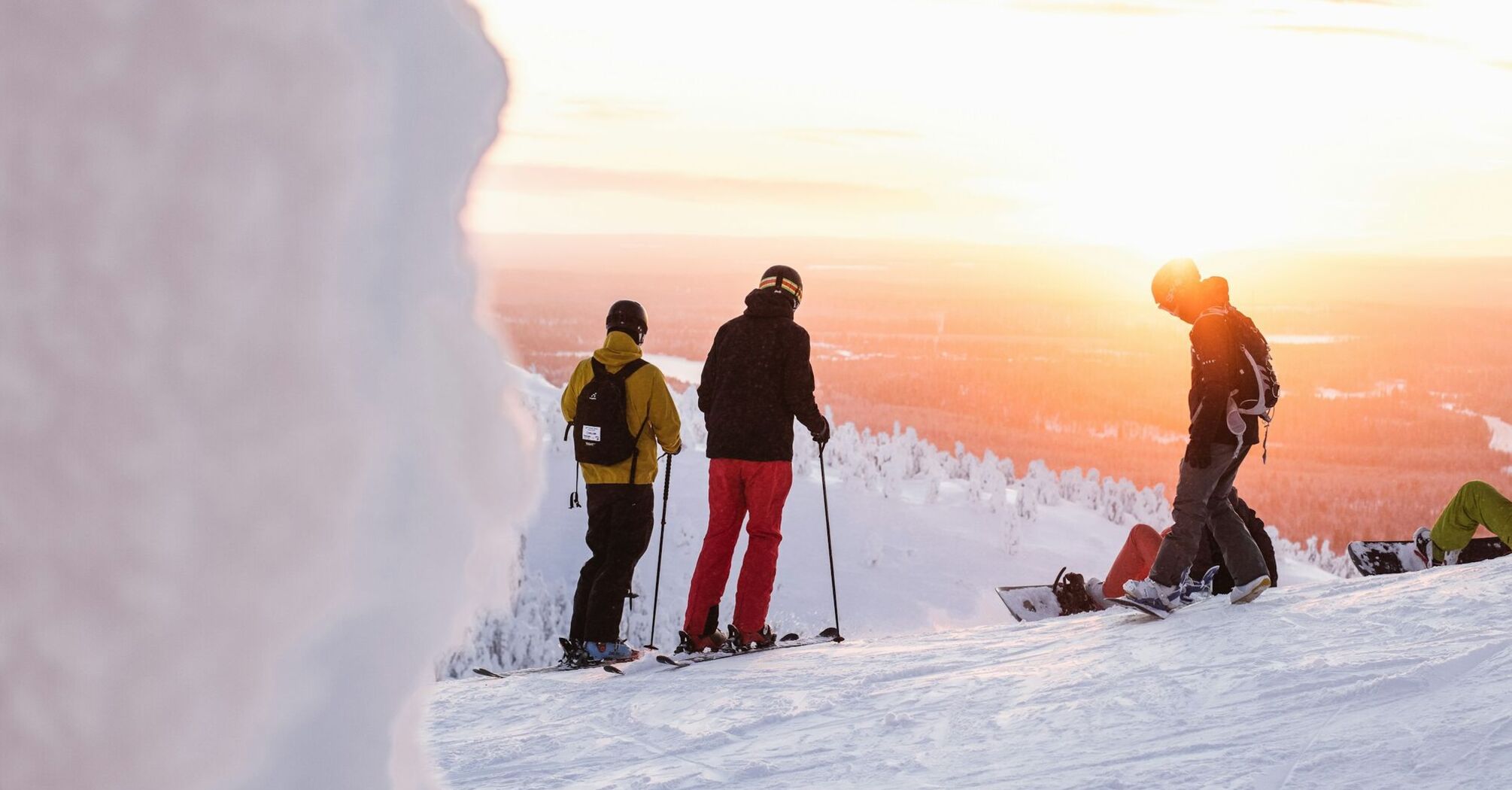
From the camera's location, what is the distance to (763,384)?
21.4ft

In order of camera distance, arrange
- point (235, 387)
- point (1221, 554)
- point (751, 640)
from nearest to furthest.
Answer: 1. point (235, 387)
2. point (751, 640)
3. point (1221, 554)

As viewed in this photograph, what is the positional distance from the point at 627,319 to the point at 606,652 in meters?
1.82

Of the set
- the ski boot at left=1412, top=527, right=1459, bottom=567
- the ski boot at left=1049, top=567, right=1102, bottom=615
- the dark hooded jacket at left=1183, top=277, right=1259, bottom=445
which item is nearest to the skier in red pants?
the dark hooded jacket at left=1183, top=277, right=1259, bottom=445

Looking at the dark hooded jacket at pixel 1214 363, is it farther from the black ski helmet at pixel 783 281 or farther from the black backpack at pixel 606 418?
the black backpack at pixel 606 418

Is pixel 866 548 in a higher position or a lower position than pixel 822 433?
lower

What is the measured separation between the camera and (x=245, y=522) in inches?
36.8

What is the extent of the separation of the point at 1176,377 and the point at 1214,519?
163753mm

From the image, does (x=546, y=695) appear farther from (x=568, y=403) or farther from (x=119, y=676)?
(x=119, y=676)

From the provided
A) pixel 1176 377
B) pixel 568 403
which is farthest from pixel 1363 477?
pixel 568 403

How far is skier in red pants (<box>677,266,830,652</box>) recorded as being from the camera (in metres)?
6.50

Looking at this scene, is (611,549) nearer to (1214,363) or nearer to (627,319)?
(627,319)

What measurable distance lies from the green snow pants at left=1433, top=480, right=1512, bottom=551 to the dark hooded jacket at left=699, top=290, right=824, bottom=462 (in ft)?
13.8

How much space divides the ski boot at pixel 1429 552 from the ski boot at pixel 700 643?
16.0 feet

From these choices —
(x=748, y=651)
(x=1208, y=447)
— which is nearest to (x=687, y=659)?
(x=748, y=651)
